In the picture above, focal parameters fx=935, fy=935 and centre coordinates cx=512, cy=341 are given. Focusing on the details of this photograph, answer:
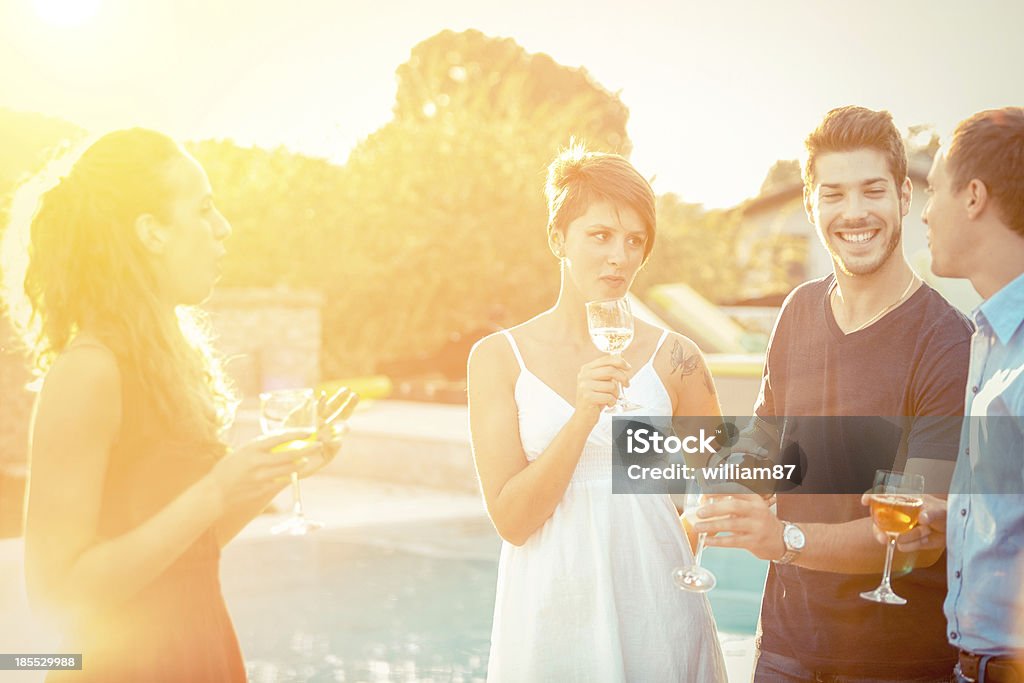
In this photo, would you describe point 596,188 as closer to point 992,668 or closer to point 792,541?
point 792,541

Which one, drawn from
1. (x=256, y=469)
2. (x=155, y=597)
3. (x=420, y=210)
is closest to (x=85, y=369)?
(x=256, y=469)

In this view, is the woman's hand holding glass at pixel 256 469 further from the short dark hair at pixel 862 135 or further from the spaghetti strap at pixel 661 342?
the short dark hair at pixel 862 135

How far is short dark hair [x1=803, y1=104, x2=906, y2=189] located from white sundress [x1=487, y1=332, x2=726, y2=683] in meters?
0.70

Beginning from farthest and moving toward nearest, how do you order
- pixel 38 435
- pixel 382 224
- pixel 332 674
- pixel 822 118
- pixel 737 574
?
pixel 382 224 < pixel 737 574 < pixel 332 674 < pixel 822 118 < pixel 38 435

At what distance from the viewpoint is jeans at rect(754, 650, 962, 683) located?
6.64 ft

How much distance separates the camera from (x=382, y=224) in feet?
48.1

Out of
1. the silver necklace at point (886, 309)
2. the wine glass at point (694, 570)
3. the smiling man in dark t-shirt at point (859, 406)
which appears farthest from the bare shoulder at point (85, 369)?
the silver necklace at point (886, 309)

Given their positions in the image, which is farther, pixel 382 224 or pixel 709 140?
pixel 382 224

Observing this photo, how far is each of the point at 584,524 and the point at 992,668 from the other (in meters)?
0.86

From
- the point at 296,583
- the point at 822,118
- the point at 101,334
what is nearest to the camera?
the point at 101,334

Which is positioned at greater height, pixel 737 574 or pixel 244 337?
pixel 244 337

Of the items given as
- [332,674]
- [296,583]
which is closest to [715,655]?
[332,674]

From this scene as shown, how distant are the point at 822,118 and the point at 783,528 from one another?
3.00ft

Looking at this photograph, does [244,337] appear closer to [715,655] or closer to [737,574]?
[737,574]
